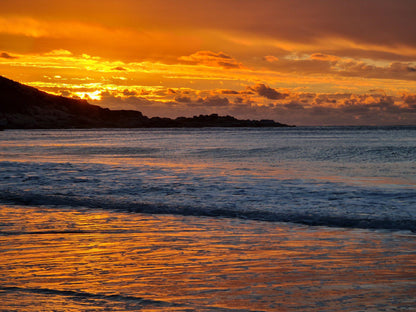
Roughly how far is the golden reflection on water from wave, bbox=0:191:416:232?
0.90 meters

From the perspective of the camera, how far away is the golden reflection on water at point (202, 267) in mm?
5848

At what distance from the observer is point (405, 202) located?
13.9m

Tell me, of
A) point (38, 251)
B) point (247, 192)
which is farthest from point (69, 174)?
point (38, 251)

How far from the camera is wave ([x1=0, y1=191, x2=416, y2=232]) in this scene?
11.3m

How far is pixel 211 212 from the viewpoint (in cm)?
1296

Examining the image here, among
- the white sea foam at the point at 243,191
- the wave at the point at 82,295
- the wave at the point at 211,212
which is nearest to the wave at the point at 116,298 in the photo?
the wave at the point at 82,295

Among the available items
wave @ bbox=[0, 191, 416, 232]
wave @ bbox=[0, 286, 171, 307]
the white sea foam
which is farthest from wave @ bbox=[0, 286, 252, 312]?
the white sea foam

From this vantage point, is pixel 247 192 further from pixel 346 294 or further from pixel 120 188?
pixel 346 294

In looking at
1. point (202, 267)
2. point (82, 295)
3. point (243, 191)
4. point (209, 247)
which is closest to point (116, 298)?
point (82, 295)

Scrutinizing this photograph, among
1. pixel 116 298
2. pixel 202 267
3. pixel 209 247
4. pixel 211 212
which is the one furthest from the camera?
pixel 211 212

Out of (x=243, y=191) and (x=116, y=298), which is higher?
(x=243, y=191)

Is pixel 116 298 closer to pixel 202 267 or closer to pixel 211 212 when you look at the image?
pixel 202 267

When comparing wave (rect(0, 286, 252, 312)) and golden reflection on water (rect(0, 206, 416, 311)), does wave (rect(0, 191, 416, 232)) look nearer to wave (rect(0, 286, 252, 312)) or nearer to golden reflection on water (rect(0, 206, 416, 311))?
golden reflection on water (rect(0, 206, 416, 311))

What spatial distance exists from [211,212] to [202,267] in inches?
222
